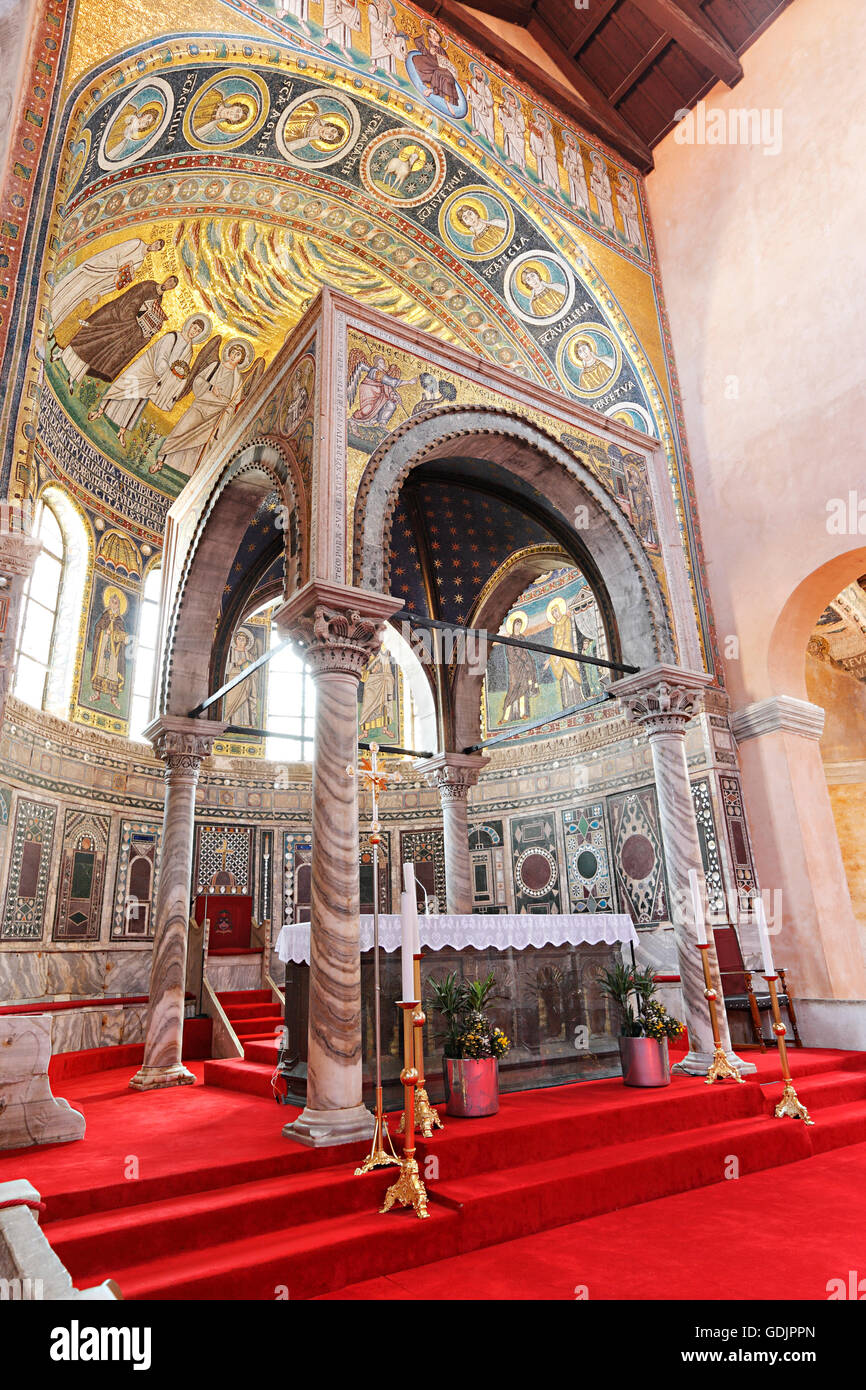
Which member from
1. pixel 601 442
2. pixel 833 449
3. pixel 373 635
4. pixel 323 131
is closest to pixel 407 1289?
pixel 373 635

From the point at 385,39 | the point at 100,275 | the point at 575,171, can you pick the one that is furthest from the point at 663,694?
the point at 575,171

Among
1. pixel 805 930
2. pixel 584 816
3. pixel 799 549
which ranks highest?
pixel 799 549

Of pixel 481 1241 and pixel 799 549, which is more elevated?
pixel 799 549

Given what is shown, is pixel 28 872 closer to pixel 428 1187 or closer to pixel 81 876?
pixel 81 876

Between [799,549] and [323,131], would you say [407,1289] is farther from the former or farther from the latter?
[323,131]

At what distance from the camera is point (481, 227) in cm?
1314

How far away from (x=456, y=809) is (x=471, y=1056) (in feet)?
16.9

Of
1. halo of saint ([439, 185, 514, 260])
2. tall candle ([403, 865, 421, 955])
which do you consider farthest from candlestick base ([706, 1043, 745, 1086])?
halo of saint ([439, 185, 514, 260])

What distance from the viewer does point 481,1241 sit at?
442 cm

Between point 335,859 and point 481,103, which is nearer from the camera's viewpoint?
point 335,859

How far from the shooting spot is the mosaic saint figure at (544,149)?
1365cm

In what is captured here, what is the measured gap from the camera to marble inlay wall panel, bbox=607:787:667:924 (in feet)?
38.4

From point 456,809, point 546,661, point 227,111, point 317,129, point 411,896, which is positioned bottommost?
point 411,896

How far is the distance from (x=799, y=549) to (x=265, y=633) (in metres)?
10.0
